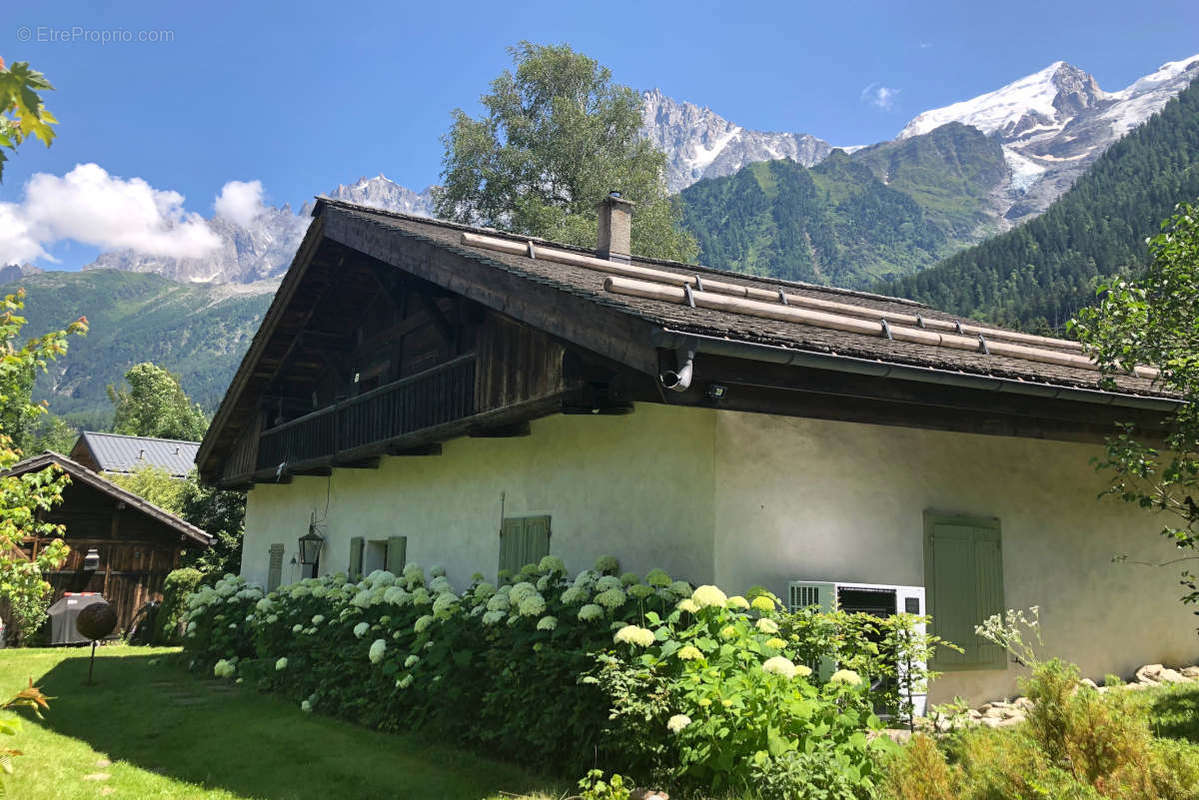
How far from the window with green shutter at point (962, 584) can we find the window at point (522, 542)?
375cm

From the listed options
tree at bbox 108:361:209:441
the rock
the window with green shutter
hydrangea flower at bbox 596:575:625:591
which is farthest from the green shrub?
tree at bbox 108:361:209:441

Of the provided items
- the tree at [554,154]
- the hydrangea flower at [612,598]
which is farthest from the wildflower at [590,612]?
the tree at [554,154]

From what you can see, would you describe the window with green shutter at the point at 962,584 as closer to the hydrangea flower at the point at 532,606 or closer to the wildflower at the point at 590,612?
the wildflower at the point at 590,612

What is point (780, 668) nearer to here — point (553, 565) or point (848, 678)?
point (848, 678)

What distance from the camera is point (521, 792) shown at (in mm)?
6277

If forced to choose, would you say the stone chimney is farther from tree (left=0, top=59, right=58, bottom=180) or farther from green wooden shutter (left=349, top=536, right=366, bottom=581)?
tree (left=0, top=59, right=58, bottom=180)

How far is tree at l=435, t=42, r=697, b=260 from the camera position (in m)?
31.1

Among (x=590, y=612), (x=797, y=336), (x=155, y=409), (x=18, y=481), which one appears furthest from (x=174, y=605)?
(x=155, y=409)

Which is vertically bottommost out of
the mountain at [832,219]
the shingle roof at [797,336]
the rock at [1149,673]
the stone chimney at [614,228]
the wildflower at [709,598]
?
the rock at [1149,673]

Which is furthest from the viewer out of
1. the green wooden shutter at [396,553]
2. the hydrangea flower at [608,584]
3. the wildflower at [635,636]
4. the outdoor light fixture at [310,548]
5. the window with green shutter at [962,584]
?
the outdoor light fixture at [310,548]

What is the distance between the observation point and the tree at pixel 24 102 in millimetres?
2055

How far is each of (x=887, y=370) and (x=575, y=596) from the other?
2954mm

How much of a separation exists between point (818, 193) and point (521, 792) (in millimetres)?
141008

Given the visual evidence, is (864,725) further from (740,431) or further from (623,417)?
(623,417)
